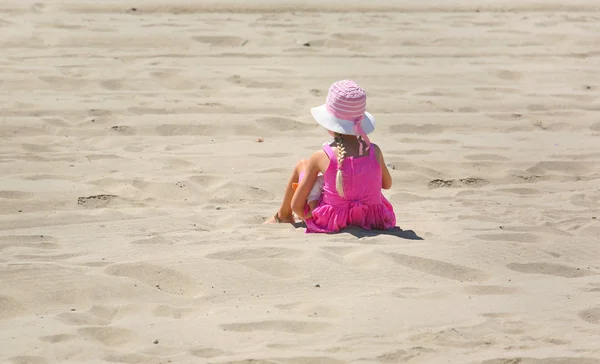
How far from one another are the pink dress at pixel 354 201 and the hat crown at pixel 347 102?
0.22 metres

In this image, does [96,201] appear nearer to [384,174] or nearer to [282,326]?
[384,174]

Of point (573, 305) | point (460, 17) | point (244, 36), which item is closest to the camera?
point (573, 305)

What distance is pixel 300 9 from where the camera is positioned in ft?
38.5

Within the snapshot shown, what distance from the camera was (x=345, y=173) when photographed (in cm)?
525

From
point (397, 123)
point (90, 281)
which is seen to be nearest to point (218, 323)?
point (90, 281)

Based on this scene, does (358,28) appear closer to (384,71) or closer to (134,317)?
(384,71)

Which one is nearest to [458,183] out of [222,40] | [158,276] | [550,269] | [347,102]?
[347,102]

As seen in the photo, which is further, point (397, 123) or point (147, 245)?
point (397, 123)

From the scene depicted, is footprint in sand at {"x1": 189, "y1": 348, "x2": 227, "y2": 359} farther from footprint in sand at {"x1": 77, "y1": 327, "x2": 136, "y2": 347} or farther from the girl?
A: the girl

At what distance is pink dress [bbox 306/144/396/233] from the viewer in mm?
5266

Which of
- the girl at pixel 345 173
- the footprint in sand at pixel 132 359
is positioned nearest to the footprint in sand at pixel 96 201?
the girl at pixel 345 173

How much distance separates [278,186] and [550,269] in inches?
82.6

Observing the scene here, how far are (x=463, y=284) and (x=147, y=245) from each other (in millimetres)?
1630

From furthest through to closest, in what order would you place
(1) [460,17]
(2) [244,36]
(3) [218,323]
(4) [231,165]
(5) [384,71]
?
(1) [460,17], (2) [244,36], (5) [384,71], (4) [231,165], (3) [218,323]
